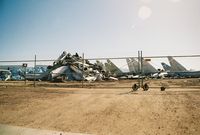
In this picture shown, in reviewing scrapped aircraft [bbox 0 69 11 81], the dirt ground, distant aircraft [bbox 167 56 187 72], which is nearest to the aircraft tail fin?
distant aircraft [bbox 167 56 187 72]

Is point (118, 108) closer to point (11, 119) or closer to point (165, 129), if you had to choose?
point (165, 129)

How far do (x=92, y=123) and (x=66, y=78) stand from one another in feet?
91.1

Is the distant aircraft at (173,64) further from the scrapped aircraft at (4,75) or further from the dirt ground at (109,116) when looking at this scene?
the scrapped aircraft at (4,75)

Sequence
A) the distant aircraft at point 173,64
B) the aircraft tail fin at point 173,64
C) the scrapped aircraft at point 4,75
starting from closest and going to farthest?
the distant aircraft at point 173,64
the aircraft tail fin at point 173,64
the scrapped aircraft at point 4,75

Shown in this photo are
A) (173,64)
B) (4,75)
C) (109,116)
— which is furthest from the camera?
(4,75)

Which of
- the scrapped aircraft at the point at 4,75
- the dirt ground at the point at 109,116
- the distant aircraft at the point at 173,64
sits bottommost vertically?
the dirt ground at the point at 109,116

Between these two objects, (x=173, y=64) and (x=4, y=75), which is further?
(x=4, y=75)

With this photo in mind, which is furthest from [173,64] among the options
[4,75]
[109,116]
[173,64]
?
[4,75]

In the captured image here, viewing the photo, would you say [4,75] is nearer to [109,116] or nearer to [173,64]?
[173,64]

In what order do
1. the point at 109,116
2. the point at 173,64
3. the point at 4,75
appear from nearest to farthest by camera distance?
1. the point at 109,116
2. the point at 173,64
3. the point at 4,75

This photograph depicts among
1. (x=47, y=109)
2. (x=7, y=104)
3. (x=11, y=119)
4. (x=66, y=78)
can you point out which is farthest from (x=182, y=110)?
(x=66, y=78)

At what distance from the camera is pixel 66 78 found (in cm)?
3331

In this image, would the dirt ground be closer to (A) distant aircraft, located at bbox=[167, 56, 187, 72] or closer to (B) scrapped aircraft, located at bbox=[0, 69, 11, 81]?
(A) distant aircraft, located at bbox=[167, 56, 187, 72]

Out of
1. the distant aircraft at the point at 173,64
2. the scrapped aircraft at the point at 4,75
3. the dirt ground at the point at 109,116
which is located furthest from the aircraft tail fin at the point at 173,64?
the scrapped aircraft at the point at 4,75
